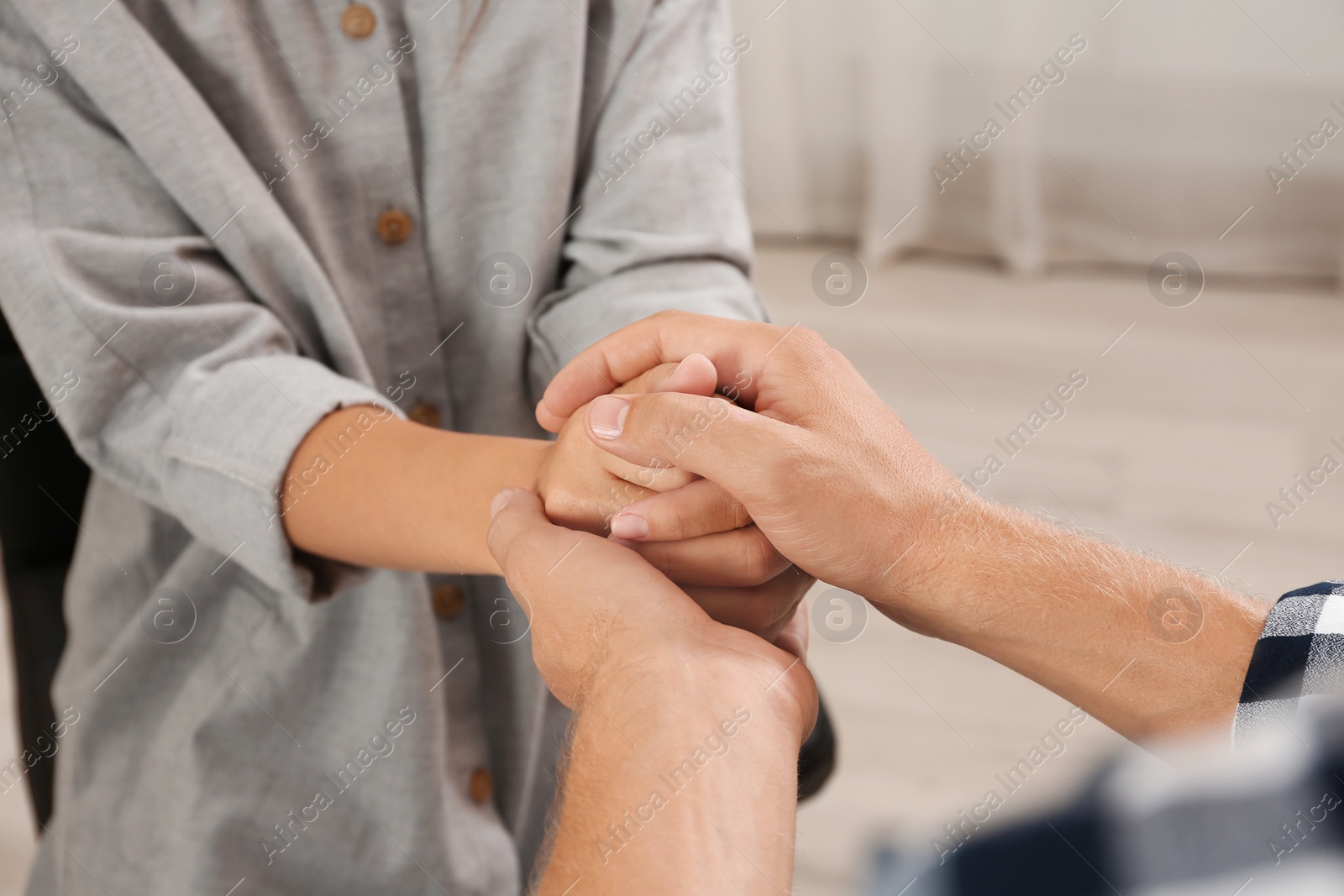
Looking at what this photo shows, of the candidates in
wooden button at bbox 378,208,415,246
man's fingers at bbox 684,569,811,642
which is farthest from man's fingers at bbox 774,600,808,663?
wooden button at bbox 378,208,415,246

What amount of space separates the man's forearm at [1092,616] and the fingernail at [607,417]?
0.23 metres

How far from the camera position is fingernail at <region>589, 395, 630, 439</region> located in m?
0.71

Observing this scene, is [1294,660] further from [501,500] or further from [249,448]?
[249,448]

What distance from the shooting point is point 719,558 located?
72 cm

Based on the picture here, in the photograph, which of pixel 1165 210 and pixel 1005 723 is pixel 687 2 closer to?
pixel 1005 723

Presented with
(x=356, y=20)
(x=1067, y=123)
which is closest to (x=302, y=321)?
(x=356, y=20)

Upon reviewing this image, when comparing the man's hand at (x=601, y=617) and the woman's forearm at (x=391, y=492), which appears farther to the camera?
the woman's forearm at (x=391, y=492)

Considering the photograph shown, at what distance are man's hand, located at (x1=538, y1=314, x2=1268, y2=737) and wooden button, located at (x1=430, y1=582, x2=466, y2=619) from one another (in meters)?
0.23

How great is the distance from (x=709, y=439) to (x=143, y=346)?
42cm

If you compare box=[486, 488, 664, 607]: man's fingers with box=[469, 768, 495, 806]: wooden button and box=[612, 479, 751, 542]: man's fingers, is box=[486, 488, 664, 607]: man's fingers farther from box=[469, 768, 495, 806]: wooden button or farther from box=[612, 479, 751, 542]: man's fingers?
box=[469, 768, 495, 806]: wooden button

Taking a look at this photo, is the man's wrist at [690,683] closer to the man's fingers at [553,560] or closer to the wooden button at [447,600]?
the man's fingers at [553,560]

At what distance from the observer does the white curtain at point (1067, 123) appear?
2.42 metres

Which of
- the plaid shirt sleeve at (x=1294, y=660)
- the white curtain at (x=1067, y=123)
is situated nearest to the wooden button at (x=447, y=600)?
the plaid shirt sleeve at (x=1294, y=660)

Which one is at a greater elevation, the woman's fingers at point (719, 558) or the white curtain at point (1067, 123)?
the woman's fingers at point (719, 558)
